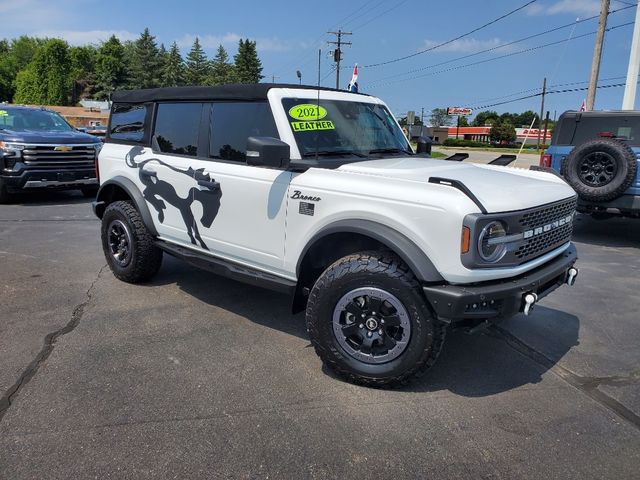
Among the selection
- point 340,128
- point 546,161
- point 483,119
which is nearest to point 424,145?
point 340,128

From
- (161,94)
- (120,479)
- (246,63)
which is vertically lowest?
(120,479)

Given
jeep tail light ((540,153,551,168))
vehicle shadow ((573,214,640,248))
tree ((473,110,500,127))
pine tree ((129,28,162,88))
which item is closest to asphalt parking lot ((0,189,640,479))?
vehicle shadow ((573,214,640,248))

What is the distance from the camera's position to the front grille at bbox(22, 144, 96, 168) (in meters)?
9.91

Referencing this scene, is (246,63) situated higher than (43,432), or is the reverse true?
(246,63)

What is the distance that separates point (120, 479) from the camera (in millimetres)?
2439

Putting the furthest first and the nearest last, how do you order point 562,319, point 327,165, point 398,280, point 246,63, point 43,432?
1. point 246,63
2. point 562,319
3. point 327,165
4. point 398,280
5. point 43,432

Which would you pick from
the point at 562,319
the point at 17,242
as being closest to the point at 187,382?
the point at 562,319

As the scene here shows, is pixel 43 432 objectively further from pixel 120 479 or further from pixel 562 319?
pixel 562 319

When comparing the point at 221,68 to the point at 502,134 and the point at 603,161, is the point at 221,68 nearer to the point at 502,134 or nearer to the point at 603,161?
the point at 502,134

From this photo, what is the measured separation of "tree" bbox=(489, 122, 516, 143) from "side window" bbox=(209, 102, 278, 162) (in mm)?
91853

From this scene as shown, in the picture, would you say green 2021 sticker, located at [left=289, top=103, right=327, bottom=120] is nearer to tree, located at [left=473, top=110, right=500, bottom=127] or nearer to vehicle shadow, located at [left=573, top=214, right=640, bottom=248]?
vehicle shadow, located at [left=573, top=214, right=640, bottom=248]

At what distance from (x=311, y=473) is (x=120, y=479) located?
2.94ft

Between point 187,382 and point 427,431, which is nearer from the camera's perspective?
point 427,431

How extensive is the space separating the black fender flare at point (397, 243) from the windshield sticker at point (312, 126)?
0.89m
